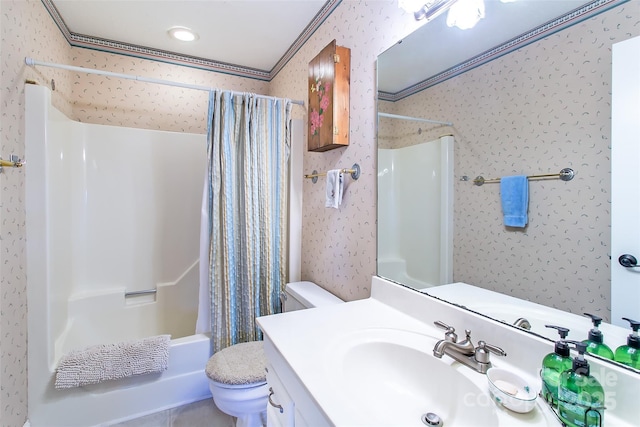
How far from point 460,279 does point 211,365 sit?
1267 mm

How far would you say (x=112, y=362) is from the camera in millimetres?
1551

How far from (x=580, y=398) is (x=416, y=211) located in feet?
2.50

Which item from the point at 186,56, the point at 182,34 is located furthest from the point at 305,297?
the point at 186,56

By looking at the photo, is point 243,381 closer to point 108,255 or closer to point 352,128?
point 352,128

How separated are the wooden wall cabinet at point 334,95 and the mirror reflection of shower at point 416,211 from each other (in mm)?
266

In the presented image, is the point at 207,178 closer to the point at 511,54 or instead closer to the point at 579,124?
the point at 511,54

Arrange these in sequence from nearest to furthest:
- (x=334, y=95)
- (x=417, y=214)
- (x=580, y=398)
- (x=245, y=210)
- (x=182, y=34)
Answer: (x=580, y=398), (x=417, y=214), (x=334, y=95), (x=245, y=210), (x=182, y=34)

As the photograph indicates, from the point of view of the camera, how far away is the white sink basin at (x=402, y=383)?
679 mm

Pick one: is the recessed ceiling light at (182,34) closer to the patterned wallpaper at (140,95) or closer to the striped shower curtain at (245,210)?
the patterned wallpaper at (140,95)

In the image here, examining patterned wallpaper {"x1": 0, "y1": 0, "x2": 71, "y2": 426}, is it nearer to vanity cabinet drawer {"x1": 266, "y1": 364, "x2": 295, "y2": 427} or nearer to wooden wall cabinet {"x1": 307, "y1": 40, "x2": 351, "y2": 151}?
vanity cabinet drawer {"x1": 266, "y1": 364, "x2": 295, "y2": 427}

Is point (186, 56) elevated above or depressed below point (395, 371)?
above

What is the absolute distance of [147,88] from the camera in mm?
2422

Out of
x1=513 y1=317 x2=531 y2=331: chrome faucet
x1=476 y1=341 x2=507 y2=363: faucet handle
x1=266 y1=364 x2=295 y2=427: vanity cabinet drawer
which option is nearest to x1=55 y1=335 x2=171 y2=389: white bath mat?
x1=266 y1=364 x2=295 y2=427: vanity cabinet drawer

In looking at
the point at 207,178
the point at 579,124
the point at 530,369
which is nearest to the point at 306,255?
the point at 207,178
